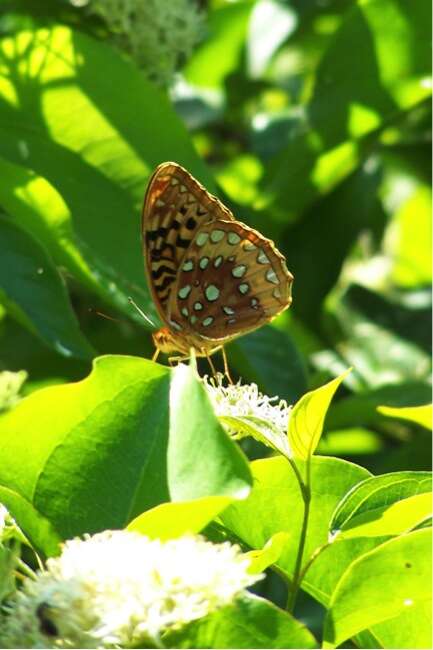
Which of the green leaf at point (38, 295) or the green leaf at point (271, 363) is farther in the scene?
the green leaf at point (271, 363)

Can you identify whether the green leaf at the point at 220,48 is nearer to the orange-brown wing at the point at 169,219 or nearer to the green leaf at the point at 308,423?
the orange-brown wing at the point at 169,219

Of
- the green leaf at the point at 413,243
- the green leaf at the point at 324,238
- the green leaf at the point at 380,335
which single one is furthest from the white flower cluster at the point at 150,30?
the green leaf at the point at 413,243

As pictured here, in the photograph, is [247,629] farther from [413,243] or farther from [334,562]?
[413,243]

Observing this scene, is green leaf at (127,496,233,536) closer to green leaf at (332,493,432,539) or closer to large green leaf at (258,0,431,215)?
green leaf at (332,493,432,539)

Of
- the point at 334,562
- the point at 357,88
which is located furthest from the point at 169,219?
the point at 357,88

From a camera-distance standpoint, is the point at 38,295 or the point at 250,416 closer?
the point at 250,416

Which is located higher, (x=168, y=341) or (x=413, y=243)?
(x=168, y=341)

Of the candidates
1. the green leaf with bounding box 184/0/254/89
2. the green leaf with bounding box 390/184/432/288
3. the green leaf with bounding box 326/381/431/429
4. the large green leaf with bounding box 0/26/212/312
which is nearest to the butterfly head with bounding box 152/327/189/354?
the large green leaf with bounding box 0/26/212/312
